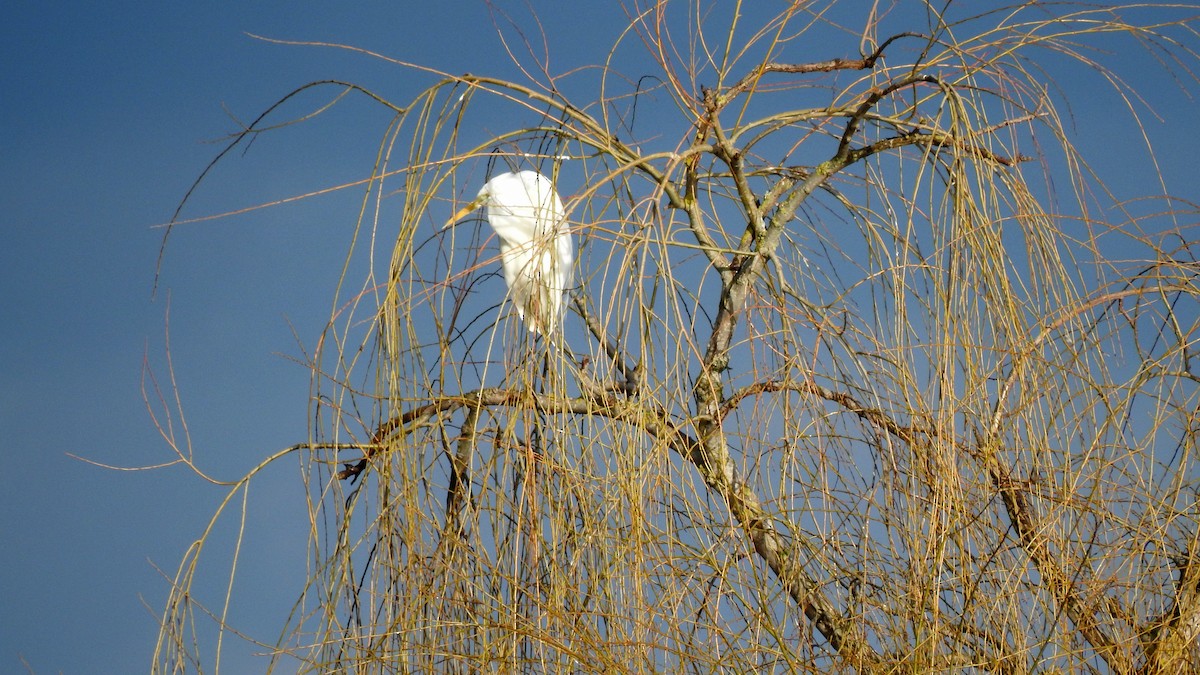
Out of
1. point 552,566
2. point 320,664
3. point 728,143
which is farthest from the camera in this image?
point 728,143

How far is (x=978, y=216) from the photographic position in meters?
1.82

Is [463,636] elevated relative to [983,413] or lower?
lower

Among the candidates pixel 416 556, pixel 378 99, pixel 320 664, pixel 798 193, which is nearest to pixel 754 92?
pixel 798 193

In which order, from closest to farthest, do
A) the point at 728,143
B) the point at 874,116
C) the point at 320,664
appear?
1. the point at 320,664
2. the point at 728,143
3. the point at 874,116

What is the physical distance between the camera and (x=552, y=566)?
1.65 metres

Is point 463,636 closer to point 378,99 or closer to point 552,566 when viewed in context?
point 552,566

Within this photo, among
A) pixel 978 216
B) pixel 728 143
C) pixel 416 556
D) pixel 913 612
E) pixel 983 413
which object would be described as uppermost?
pixel 728 143

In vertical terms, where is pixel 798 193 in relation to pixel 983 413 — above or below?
above

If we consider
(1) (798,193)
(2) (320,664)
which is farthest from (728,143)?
(2) (320,664)

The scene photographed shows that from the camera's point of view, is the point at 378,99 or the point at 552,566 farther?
the point at 378,99

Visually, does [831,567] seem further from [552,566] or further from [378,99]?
[378,99]

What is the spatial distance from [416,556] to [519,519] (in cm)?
19

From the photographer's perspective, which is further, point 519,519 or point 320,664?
point 320,664

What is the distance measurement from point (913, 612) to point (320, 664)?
33.2 inches
